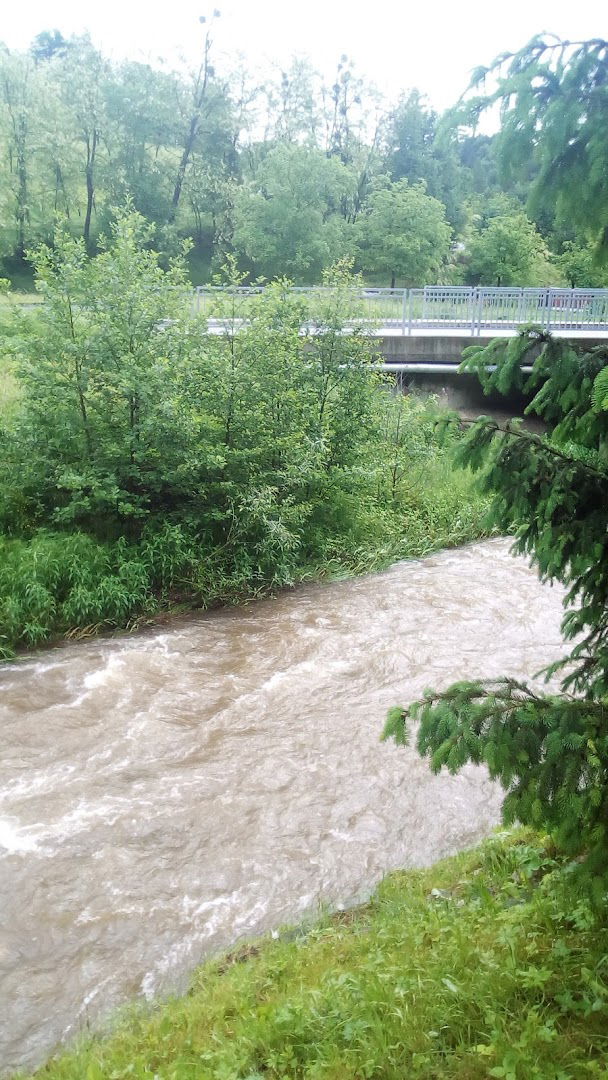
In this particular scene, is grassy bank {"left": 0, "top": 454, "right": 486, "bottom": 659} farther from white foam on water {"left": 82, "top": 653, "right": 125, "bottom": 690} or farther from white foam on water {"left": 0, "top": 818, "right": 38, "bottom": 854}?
white foam on water {"left": 0, "top": 818, "right": 38, "bottom": 854}

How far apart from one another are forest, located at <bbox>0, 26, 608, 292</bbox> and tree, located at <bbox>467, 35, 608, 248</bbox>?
30.8m

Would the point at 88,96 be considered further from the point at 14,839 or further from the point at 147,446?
the point at 14,839

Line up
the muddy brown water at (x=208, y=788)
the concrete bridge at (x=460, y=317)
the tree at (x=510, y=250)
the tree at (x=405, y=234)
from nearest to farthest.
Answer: the muddy brown water at (x=208, y=788)
the concrete bridge at (x=460, y=317)
the tree at (x=510, y=250)
the tree at (x=405, y=234)

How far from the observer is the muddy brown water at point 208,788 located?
17.2ft

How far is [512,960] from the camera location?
11.8 feet

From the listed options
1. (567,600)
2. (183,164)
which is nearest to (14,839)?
(567,600)

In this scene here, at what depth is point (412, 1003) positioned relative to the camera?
3617 mm

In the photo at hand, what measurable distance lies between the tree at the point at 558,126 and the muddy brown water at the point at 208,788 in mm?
4711

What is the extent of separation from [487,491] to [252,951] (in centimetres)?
342

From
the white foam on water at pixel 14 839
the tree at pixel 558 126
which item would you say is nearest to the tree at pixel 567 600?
the tree at pixel 558 126

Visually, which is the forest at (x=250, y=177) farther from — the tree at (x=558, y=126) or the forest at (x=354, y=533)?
the tree at (x=558, y=126)

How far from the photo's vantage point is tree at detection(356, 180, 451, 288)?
39.9 metres

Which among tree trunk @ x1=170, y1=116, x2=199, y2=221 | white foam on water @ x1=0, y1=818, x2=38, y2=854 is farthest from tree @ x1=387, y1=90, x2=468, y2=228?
white foam on water @ x1=0, y1=818, x2=38, y2=854

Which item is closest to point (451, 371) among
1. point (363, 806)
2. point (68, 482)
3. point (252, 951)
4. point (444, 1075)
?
point (68, 482)
